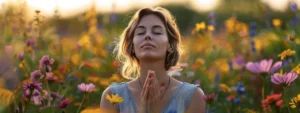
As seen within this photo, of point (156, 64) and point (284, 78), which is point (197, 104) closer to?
point (156, 64)

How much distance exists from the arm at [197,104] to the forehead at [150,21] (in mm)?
366

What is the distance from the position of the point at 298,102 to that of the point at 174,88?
62cm

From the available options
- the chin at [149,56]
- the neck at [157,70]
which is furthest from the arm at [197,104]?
the chin at [149,56]

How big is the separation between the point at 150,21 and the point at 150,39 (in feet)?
0.43

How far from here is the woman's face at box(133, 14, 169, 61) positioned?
2.92m

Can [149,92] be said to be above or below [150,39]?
below

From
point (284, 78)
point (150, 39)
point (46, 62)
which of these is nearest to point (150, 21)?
point (150, 39)

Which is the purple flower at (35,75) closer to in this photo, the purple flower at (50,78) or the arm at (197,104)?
the purple flower at (50,78)

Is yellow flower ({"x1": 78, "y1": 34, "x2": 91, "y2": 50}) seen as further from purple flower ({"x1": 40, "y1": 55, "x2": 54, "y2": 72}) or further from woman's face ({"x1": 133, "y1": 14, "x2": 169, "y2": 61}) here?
woman's face ({"x1": 133, "y1": 14, "x2": 169, "y2": 61})

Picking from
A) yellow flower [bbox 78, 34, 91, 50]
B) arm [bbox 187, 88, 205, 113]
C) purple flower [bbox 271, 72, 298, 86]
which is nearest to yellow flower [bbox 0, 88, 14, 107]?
arm [bbox 187, 88, 205, 113]

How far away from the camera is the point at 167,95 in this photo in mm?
3041

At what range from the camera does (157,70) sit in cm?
301

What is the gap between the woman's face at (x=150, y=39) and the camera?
115 inches

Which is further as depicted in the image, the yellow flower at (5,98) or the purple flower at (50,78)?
the purple flower at (50,78)
